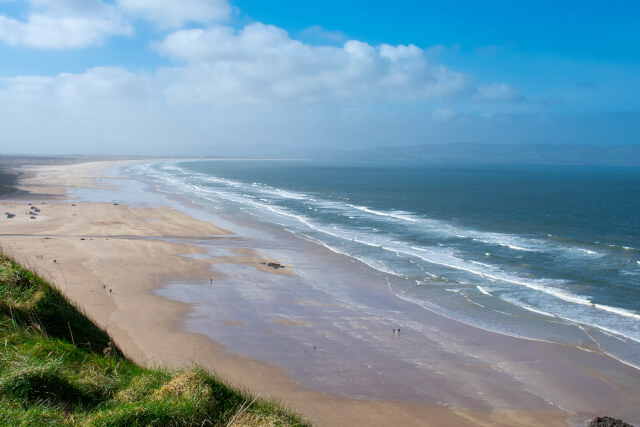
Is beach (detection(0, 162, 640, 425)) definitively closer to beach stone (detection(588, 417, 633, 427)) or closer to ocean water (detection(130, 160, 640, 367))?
beach stone (detection(588, 417, 633, 427))

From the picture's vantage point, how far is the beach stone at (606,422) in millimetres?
10250

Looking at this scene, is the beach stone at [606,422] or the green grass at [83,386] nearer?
the green grass at [83,386]

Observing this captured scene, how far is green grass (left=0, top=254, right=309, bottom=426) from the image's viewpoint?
4844 millimetres

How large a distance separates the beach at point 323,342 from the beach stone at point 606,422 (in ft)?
1.54

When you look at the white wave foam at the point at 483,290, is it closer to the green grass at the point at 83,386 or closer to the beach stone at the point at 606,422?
the beach stone at the point at 606,422

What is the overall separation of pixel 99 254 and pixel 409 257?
58.4 ft

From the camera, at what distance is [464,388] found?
39.8 feet

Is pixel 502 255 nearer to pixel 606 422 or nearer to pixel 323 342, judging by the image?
pixel 323 342

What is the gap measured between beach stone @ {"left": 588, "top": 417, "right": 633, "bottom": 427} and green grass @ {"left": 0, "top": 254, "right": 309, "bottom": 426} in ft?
27.1

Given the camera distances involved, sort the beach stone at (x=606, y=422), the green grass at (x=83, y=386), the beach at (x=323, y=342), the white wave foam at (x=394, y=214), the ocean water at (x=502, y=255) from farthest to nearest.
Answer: the white wave foam at (x=394, y=214)
the ocean water at (x=502, y=255)
the beach at (x=323, y=342)
the beach stone at (x=606, y=422)
the green grass at (x=83, y=386)

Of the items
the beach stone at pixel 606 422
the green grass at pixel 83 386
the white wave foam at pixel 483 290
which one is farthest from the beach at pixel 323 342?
the white wave foam at pixel 483 290

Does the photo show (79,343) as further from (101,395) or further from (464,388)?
(464,388)

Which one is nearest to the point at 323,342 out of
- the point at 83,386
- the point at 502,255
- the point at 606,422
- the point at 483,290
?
the point at 606,422

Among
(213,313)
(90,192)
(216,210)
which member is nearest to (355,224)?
(216,210)
